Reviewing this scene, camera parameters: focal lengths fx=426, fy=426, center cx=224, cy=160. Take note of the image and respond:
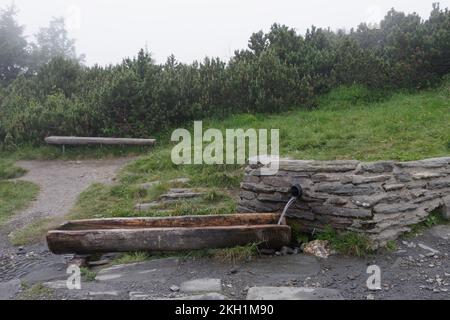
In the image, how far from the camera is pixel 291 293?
12.9 feet

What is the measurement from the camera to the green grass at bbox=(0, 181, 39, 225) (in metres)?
7.40

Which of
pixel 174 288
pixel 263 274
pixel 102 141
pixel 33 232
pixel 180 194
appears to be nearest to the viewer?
pixel 174 288

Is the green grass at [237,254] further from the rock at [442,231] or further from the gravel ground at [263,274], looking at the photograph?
the rock at [442,231]

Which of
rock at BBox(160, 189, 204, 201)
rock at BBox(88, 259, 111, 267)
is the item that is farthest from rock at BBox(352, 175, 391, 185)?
rock at BBox(88, 259, 111, 267)

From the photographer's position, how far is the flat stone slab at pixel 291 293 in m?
3.84

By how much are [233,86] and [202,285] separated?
8280 millimetres

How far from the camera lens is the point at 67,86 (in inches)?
559

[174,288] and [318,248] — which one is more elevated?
[318,248]

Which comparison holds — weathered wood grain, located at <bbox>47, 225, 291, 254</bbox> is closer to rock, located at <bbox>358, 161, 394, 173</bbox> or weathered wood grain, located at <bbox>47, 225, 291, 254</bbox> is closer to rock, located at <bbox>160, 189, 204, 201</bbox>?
rock, located at <bbox>358, 161, 394, 173</bbox>

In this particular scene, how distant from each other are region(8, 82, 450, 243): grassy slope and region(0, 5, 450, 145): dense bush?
783 mm

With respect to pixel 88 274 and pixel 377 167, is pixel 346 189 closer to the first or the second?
pixel 377 167

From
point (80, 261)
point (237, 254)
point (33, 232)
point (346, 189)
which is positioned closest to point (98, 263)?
point (80, 261)
